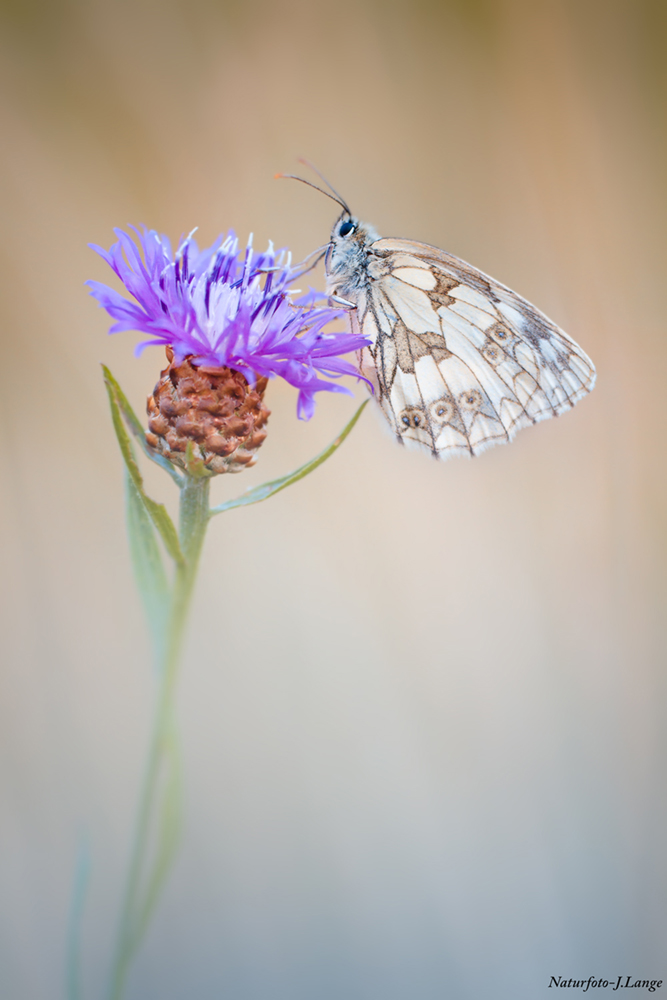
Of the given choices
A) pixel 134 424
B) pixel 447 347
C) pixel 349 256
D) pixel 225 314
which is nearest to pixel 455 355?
pixel 447 347

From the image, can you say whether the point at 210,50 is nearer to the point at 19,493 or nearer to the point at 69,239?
the point at 69,239

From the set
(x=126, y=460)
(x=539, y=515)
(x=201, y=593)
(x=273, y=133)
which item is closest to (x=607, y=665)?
(x=539, y=515)

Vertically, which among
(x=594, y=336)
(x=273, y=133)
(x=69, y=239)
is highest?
(x=273, y=133)

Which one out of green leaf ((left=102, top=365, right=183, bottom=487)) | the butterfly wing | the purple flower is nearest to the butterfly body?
the butterfly wing

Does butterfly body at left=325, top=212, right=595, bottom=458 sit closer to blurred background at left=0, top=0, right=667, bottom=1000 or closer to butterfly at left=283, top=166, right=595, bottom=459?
butterfly at left=283, top=166, right=595, bottom=459

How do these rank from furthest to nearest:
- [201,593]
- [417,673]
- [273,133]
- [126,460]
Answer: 1. [273,133]
2. [417,673]
3. [201,593]
4. [126,460]

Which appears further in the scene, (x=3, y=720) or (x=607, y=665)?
(x=607, y=665)
